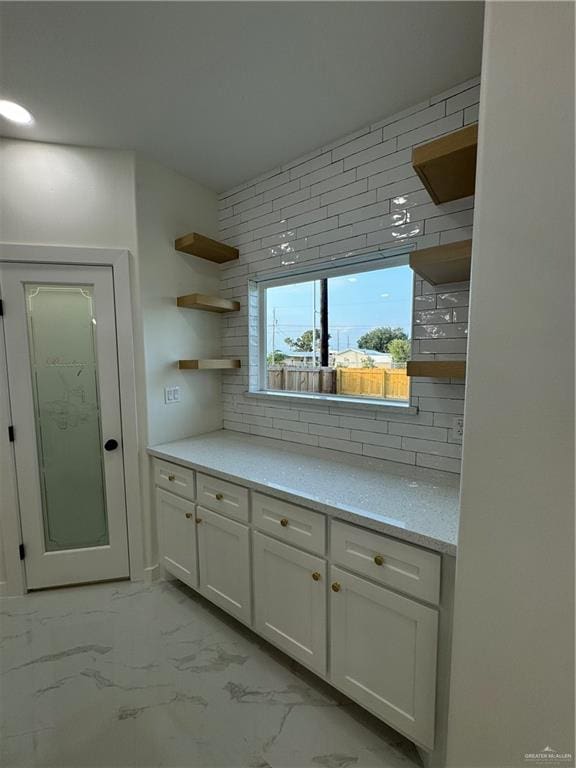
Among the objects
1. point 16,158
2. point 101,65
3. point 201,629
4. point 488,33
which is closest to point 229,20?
point 101,65

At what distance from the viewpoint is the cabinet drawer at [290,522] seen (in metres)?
1.47

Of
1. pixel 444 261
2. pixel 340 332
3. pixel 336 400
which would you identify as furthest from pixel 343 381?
pixel 444 261

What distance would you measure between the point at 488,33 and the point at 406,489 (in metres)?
1.53

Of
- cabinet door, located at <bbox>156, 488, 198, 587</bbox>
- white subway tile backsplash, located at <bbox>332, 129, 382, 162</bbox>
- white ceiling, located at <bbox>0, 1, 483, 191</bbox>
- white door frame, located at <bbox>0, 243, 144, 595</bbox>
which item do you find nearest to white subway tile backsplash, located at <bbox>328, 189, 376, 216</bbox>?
white subway tile backsplash, located at <bbox>332, 129, 382, 162</bbox>

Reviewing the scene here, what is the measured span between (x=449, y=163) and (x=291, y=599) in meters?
1.97

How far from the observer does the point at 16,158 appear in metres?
2.03

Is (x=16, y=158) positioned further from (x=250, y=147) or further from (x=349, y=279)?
(x=349, y=279)

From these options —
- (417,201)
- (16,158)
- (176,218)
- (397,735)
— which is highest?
(16,158)

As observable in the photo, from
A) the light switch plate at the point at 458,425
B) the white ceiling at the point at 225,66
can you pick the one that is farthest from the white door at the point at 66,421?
the light switch plate at the point at 458,425

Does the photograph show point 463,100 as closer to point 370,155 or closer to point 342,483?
point 370,155

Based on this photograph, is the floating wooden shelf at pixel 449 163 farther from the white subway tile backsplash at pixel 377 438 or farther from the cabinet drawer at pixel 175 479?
the cabinet drawer at pixel 175 479

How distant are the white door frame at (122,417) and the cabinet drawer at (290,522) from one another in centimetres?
112

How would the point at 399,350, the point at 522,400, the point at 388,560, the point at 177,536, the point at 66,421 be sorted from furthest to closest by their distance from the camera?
the point at 66,421 → the point at 177,536 → the point at 399,350 → the point at 388,560 → the point at 522,400

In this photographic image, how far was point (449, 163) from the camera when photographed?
1.31m
